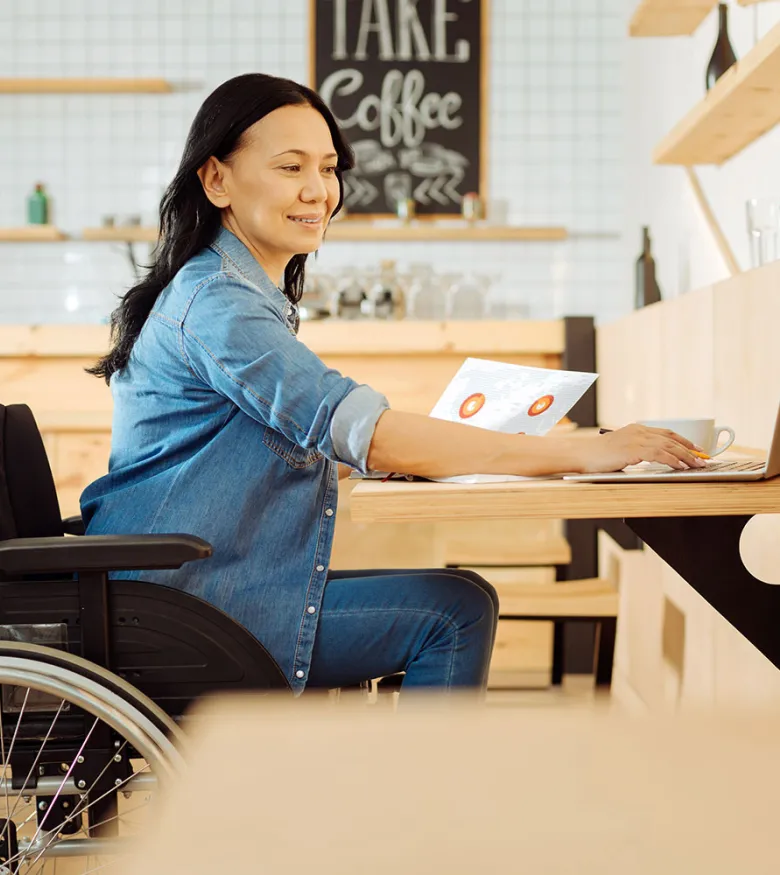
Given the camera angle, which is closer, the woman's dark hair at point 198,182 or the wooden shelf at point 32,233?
the woman's dark hair at point 198,182

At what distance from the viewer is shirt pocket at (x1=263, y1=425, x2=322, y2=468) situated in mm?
1336

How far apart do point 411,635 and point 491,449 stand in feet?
0.90

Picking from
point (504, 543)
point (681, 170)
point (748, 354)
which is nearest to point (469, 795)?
point (748, 354)

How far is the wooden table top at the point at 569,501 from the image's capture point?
1.00 m

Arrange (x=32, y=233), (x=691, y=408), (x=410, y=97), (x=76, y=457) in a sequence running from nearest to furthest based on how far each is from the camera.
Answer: (x=691, y=408)
(x=76, y=457)
(x=32, y=233)
(x=410, y=97)

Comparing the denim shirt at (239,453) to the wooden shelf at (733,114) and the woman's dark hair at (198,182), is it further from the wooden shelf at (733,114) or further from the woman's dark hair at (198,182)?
the wooden shelf at (733,114)

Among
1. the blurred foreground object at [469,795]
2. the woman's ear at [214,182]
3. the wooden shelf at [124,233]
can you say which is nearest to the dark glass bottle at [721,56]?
the woman's ear at [214,182]

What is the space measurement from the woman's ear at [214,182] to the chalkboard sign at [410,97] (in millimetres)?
3635

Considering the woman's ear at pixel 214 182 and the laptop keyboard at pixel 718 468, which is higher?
the woman's ear at pixel 214 182

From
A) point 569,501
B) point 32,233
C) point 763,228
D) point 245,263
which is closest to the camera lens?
point 569,501

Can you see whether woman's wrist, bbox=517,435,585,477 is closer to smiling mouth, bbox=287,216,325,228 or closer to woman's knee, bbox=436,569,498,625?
woman's knee, bbox=436,569,498,625

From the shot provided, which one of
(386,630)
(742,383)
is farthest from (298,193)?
(742,383)

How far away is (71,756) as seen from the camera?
1.22 m

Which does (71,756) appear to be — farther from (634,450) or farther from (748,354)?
(748,354)
